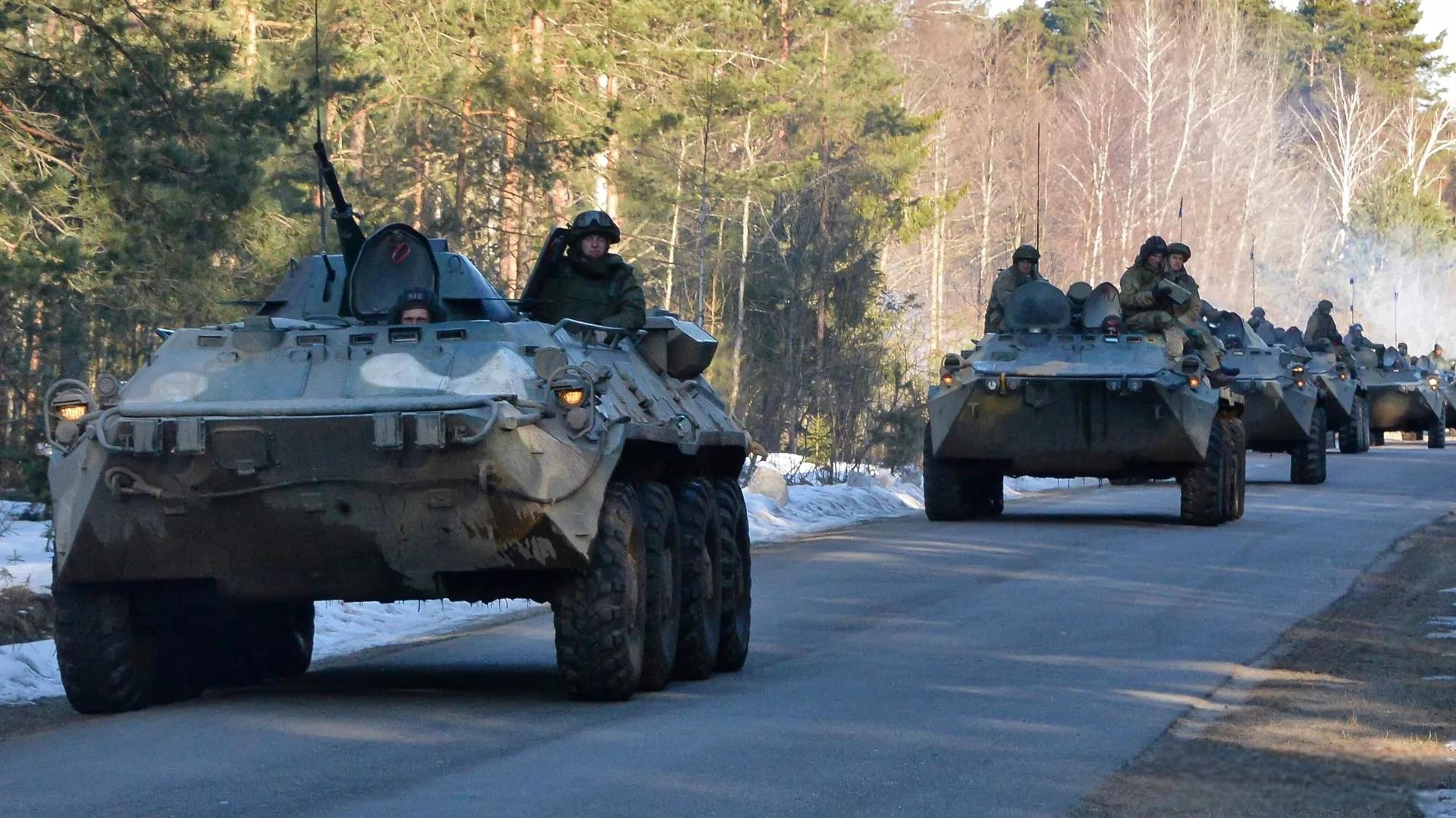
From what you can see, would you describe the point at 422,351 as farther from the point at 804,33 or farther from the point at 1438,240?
the point at 1438,240

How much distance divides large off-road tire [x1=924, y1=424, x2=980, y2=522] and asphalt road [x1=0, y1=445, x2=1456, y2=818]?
4481 mm

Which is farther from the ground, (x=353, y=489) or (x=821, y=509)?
(x=353, y=489)

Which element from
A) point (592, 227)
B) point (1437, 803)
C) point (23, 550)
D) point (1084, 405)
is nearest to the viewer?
point (1437, 803)

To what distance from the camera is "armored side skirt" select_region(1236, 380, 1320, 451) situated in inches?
979

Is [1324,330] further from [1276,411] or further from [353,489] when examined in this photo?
[353,489]

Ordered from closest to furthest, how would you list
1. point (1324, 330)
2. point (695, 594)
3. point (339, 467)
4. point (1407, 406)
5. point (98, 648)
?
point (339, 467) → point (98, 648) → point (695, 594) → point (1324, 330) → point (1407, 406)

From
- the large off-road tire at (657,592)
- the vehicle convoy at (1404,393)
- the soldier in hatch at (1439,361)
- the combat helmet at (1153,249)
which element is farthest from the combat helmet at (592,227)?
the soldier in hatch at (1439,361)

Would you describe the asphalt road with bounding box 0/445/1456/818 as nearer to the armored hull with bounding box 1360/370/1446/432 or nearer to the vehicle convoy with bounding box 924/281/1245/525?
the vehicle convoy with bounding box 924/281/1245/525

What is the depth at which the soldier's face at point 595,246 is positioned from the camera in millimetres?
10414

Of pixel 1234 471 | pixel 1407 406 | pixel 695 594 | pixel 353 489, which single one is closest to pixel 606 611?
pixel 353 489

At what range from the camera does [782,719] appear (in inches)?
326

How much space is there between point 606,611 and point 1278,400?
58.3 ft

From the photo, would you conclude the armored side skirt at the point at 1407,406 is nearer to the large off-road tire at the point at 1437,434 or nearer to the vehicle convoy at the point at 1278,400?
the large off-road tire at the point at 1437,434

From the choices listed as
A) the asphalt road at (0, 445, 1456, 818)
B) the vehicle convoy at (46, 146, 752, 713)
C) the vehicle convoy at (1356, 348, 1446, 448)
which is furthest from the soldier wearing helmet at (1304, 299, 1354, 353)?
the vehicle convoy at (46, 146, 752, 713)
